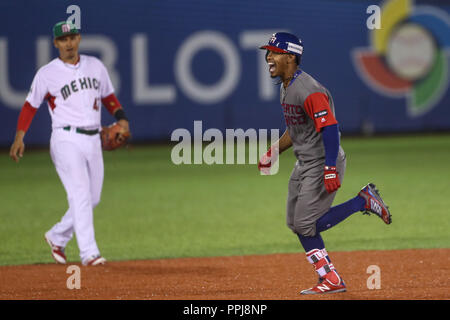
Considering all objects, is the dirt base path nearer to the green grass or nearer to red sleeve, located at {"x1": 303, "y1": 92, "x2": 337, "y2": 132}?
the green grass

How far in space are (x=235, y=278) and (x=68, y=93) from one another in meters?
2.50

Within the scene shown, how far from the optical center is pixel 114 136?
8516 millimetres

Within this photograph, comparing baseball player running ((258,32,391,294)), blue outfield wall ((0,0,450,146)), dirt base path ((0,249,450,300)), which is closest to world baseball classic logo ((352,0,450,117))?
blue outfield wall ((0,0,450,146))

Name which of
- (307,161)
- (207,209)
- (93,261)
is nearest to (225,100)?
(207,209)

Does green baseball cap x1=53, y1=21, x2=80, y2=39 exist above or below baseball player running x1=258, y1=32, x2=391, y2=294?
above

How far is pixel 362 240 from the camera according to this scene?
31.7ft

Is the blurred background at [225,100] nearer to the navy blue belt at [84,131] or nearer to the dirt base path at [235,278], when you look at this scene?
the dirt base path at [235,278]

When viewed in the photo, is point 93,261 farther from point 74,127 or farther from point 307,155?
point 307,155

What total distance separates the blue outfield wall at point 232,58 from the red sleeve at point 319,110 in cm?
1986

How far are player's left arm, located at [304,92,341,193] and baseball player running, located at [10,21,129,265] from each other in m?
2.89

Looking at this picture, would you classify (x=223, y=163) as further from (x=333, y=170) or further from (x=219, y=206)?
(x=333, y=170)

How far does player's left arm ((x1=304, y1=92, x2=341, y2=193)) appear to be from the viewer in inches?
231

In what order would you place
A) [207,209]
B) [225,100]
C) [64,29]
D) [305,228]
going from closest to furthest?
[305,228] < [64,29] < [207,209] < [225,100]

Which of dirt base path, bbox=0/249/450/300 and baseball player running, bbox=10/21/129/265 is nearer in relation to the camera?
dirt base path, bbox=0/249/450/300
